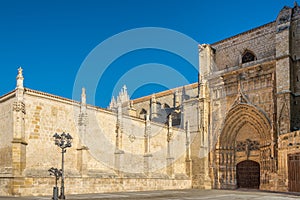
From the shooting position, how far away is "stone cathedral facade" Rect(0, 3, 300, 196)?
1672cm

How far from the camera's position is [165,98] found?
34.3 meters

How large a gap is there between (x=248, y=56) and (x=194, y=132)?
7.56 m

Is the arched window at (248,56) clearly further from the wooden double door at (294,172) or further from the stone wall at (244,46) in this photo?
the wooden double door at (294,172)

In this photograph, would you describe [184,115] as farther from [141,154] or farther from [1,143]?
[1,143]

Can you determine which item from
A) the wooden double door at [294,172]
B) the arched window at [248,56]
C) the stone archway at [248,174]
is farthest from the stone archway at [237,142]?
the arched window at [248,56]

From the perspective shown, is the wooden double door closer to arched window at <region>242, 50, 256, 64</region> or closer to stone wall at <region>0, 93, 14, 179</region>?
arched window at <region>242, 50, 256, 64</region>

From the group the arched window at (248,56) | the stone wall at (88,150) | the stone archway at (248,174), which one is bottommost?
the stone archway at (248,174)

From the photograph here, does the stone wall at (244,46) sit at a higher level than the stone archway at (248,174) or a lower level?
higher

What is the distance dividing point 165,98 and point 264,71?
12.1 m

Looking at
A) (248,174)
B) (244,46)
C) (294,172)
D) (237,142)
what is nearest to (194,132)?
(237,142)

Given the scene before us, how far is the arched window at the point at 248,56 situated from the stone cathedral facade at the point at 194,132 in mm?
82

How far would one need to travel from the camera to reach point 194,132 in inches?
1086

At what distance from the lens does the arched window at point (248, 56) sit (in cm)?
2677

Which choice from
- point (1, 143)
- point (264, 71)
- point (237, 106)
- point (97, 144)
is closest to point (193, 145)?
point (237, 106)
